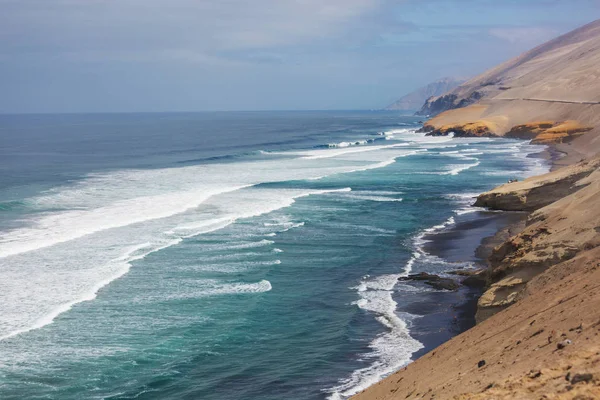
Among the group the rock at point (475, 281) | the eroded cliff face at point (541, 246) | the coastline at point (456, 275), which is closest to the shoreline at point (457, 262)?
the coastline at point (456, 275)

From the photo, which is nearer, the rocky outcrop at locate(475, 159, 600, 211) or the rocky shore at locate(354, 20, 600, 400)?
the rocky shore at locate(354, 20, 600, 400)

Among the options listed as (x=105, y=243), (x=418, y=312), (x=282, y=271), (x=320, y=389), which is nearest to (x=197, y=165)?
(x=105, y=243)

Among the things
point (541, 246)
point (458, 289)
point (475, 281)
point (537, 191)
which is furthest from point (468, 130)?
point (541, 246)

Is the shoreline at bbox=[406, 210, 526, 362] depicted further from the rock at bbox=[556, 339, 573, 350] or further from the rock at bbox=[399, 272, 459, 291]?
the rock at bbox=[556, 339, 573, 350]

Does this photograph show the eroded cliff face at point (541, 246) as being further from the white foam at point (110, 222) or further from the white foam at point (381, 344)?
the white foam at point (110, 222)

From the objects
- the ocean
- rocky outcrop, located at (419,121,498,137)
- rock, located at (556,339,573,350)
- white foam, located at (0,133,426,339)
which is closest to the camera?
rock, located at (556,339,573,350)

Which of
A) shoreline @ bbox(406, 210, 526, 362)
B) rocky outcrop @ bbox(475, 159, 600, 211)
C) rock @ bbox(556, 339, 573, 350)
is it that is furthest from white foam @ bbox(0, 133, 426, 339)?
rock @ bbox(556, 339, 573, 350)
